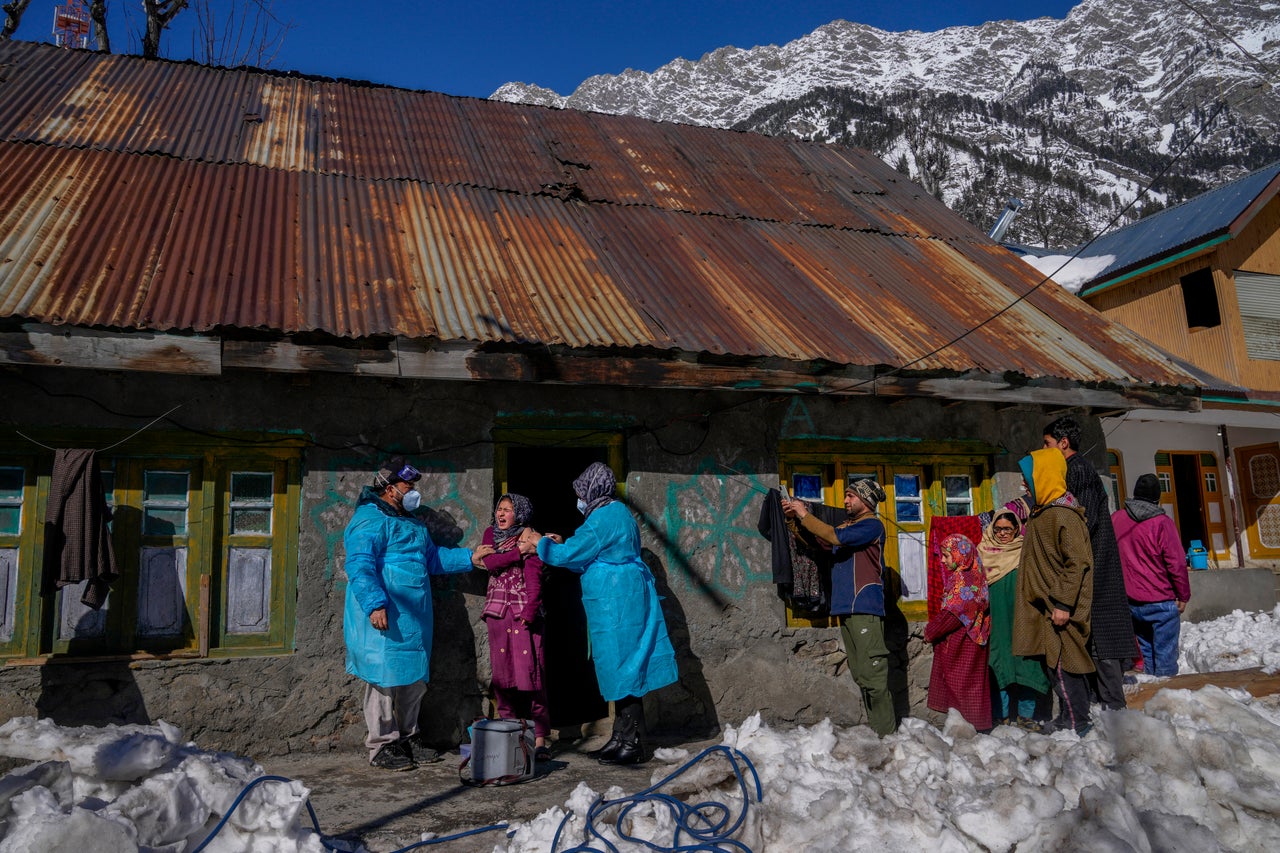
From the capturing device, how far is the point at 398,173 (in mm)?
7680

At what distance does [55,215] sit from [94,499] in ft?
7.31

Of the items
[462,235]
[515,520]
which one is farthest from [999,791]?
[462,235]

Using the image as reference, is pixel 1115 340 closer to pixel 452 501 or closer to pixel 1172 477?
pixel 452 501

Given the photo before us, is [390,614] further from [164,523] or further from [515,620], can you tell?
[164,523]

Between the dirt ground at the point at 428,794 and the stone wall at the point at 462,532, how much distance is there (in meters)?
0.38

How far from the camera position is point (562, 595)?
699cm

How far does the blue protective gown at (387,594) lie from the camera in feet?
16.4

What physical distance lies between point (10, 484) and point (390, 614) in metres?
2.39

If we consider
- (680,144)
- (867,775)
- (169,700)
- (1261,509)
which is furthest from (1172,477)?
(169,700)

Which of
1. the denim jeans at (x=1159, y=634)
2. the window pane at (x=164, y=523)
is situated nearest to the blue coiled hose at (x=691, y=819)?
the window pane at (x=164, y=523)

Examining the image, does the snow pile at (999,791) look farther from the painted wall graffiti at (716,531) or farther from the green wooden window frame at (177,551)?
the green wooden window frame at (177,551)

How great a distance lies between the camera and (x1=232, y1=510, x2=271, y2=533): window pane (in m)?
5.48

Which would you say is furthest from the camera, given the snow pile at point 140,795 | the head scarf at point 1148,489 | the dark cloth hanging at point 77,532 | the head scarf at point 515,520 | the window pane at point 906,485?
the head scarf at point 1148,489

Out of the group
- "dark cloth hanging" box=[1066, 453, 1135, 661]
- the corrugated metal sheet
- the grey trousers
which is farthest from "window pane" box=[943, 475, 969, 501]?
the grey trousers
